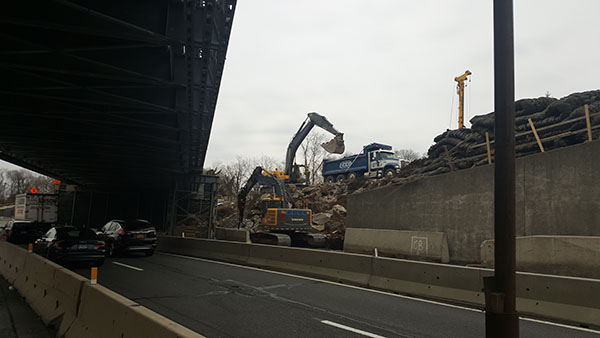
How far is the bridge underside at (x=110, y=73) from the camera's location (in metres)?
9.98

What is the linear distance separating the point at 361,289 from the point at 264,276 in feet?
11.3

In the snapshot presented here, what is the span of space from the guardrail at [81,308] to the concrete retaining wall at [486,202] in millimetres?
12312

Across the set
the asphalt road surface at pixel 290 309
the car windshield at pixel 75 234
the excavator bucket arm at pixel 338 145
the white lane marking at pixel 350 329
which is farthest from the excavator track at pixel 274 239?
the white lane marking at pixel 350 329

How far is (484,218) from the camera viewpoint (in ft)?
47.4

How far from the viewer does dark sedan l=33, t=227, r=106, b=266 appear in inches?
556

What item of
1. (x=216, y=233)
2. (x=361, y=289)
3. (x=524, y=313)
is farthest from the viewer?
(x=216, y=233)

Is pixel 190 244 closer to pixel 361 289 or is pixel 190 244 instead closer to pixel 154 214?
pixel 361 289

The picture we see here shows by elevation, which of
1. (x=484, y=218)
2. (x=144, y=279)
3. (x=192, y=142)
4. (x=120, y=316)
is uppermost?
(x=192, y=142)

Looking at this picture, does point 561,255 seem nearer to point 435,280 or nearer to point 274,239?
point 435,280

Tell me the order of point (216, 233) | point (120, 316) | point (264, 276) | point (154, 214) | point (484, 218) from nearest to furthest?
point (120, 316), point (264, 276), point (484, 218), point (216, 233), point (154, 214)

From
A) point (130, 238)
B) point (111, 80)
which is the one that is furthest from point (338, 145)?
point (111, 80)

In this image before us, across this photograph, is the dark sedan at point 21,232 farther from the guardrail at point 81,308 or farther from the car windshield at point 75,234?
the guardrail at point 81,308

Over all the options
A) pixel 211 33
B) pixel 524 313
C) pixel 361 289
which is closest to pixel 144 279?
pixel 361 289

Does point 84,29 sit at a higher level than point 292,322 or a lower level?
higher
